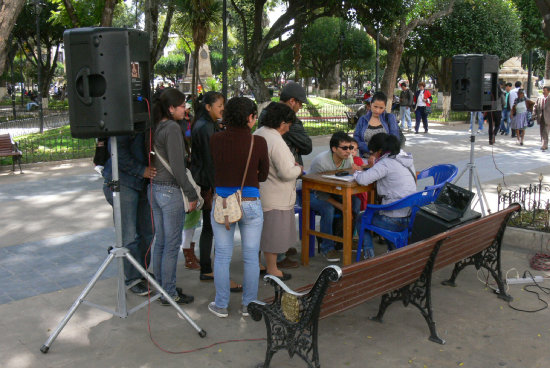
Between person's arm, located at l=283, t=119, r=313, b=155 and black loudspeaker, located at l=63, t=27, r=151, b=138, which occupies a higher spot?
black loudspeaker, located at l=63, t=27, r=151, b=138

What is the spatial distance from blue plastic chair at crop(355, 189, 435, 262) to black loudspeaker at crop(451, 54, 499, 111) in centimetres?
204

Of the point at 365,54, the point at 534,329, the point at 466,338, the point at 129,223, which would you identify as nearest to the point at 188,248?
the point at 129,223

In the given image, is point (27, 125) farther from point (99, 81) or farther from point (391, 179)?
point (99, 81)

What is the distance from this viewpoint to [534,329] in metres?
4.34

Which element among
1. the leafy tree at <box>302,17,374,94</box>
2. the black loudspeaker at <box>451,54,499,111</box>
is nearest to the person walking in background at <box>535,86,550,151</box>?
the black loudspeaker at <box>451,54,499,111</box>

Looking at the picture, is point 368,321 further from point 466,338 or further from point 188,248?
point 188,248

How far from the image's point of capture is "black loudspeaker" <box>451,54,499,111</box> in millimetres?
6871

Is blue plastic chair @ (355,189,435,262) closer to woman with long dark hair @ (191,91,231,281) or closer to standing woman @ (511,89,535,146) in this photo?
woman with long dark hair @ (191,91,231,281)

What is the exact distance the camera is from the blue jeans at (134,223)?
4.86 meters

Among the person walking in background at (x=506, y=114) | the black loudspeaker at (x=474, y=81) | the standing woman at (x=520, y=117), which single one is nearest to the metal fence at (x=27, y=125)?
the standing woman at (x=520, y=117)

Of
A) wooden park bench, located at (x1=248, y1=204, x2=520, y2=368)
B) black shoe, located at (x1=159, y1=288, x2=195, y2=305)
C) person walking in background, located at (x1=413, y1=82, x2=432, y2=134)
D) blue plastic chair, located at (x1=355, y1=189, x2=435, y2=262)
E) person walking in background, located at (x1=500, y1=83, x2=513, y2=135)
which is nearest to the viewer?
wooden park bench, located at (x1=248, y1=204, x2=520, y2=368)

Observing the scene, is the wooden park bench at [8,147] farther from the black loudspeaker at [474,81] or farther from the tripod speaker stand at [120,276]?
the black loudspeaker at [474,81]

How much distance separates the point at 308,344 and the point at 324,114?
63.5 feet

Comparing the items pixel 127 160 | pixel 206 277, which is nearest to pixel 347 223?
pixel 206 277
